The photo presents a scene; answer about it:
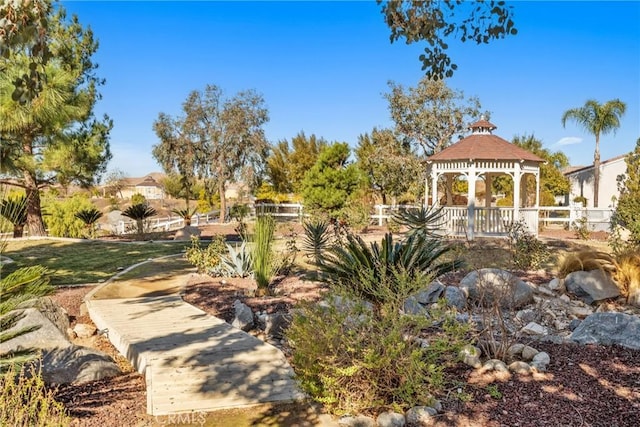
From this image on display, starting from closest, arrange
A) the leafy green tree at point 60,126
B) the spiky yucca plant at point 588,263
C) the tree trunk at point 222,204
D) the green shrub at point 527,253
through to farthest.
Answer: the spiky yucca plant at point 588,263
the green shrub at point 527,253
the leafy green tree at point 60,126
the tree trunk at point 222,204

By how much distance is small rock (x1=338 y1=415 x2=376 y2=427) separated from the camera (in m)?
3.18

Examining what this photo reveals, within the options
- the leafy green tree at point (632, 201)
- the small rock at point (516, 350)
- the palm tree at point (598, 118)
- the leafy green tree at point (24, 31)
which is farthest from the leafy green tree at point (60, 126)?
the palm tree at point (598, 118)

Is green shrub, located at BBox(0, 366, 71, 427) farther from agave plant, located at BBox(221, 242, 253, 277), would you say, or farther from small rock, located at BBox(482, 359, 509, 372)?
agave plant, located at BBox(221, 242, 253, 277)

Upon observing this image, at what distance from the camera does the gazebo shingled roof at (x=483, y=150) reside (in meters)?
15.0

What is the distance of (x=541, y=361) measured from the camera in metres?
3.90

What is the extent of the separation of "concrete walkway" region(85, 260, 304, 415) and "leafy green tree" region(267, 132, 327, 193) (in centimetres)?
2774

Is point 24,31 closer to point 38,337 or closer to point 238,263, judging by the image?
point 38,337

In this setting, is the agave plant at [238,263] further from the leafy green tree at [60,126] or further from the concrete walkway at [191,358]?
the leafy green tree at [60,126]

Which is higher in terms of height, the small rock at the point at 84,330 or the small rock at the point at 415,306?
the small rock at the point at 415,306

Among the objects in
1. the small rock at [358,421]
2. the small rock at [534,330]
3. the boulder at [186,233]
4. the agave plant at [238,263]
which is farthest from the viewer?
the boulder at [186,233]

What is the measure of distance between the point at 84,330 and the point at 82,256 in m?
6.75

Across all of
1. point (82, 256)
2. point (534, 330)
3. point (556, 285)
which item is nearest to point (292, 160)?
point (82, 256)

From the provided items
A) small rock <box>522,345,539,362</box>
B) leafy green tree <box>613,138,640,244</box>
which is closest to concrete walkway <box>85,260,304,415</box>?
small rock <box>522,345,539,362</box>

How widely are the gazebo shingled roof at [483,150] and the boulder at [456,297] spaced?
8.82 m
